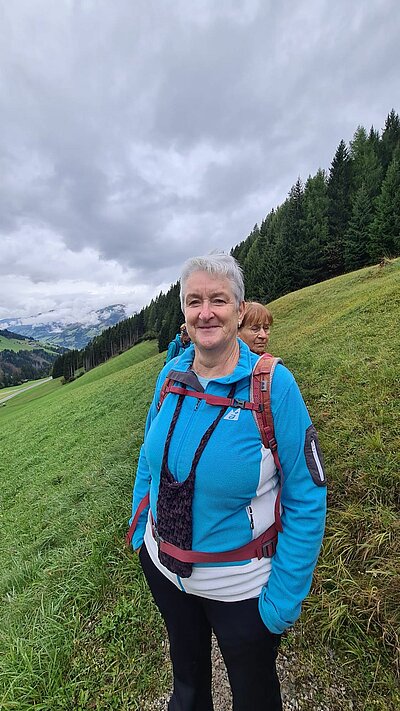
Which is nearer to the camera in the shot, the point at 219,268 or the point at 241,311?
the point at 219,268

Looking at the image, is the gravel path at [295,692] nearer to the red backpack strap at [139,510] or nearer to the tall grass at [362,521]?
the tall grass at [362,521]

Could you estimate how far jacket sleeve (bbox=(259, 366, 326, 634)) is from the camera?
59.4 inches

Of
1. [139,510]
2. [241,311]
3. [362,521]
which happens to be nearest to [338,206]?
[362,521]

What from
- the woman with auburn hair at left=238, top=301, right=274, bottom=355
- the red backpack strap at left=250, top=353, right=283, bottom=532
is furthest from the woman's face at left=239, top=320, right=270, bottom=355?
the red backpack strap at left=250, top=353, right=283, bottom=532

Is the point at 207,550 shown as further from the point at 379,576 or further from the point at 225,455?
the point at 379,576

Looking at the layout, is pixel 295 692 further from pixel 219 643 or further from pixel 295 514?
pixel 295 514

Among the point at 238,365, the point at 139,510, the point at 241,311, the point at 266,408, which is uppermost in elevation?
the point at 241,311

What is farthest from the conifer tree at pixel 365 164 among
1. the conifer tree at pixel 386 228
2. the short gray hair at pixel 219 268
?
the short gray hair at pixel 219 268

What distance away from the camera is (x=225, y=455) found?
4.99 feet

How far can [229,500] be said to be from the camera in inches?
60.6

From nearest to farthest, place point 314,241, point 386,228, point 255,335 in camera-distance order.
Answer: point 255,335, point 386,228, point 314,241

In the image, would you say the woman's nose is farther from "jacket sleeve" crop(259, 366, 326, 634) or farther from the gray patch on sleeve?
the gray patch on sleeve

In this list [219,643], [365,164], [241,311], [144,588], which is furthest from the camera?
[365,164]

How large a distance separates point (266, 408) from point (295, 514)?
523mm
